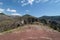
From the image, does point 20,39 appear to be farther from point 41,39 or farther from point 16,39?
point 41,39

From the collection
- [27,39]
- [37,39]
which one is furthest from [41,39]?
[27,39]

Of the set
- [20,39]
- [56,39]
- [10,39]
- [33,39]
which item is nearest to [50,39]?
[56,39]

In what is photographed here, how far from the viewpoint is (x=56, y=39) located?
12.3 meters

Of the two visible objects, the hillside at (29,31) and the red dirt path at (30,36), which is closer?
the red dirt path at (30,36)

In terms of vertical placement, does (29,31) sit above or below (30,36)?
above

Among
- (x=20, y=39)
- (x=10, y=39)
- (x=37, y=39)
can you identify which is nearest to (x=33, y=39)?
(x=37, y=39)

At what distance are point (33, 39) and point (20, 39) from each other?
129 centimetres

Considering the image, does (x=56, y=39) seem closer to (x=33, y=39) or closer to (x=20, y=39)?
(x=33, y=39)

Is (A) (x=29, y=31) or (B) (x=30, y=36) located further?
(A) (x=29, y=31)

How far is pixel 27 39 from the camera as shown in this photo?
12195 millimetres

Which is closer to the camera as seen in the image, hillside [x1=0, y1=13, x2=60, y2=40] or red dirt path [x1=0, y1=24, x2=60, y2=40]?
red dirt path [x1=0, y1=24, x2=60, y2=40]

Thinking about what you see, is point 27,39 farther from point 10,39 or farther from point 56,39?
point 56,39

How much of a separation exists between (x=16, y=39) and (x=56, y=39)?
12.9 ft

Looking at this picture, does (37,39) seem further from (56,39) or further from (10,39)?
(10,39)
